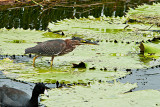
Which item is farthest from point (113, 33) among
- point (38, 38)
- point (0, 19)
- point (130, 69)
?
point (0, 19)

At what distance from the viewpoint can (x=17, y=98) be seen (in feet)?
17.5

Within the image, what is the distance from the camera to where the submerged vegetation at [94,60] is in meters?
5.13

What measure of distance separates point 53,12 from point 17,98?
6.65 meters

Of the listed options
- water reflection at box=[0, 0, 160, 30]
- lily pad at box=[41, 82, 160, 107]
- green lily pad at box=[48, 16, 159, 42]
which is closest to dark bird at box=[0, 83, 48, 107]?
lily pad at box=[41, 82, 160, 107]

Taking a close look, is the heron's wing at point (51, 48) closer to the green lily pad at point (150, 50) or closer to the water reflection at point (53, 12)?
the green lily pad at point (150, 50)

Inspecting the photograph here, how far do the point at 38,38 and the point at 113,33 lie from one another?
5.98ft

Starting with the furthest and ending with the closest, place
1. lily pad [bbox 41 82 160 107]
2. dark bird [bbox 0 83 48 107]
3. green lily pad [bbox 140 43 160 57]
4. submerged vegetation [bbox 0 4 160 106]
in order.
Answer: green lily pad [bbox 140 43 160 57]
dark bird [bbox 0 83 48 107]
submerged vegetation [bbox 0 4 160 106]
lily pad [bbox 41 82 160 107]

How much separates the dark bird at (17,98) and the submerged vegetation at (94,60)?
150 millimetres

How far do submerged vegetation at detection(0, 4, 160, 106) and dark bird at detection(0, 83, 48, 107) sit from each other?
5.9 inches

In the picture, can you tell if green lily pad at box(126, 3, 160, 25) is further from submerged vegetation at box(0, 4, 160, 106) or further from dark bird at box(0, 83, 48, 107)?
dark bird at box(0, 83, 48, 107)

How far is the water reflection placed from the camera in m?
10.3

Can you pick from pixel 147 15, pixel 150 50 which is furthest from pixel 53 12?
pixel 150 50

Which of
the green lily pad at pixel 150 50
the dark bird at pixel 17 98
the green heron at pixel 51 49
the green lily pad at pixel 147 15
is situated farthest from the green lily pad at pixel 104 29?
the dark bird at pixel 17 98

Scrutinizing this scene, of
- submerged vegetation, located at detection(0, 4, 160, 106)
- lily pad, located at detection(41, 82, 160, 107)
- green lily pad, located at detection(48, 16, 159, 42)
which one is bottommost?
lily pad, located at detection(41, 82, 160, 107)
